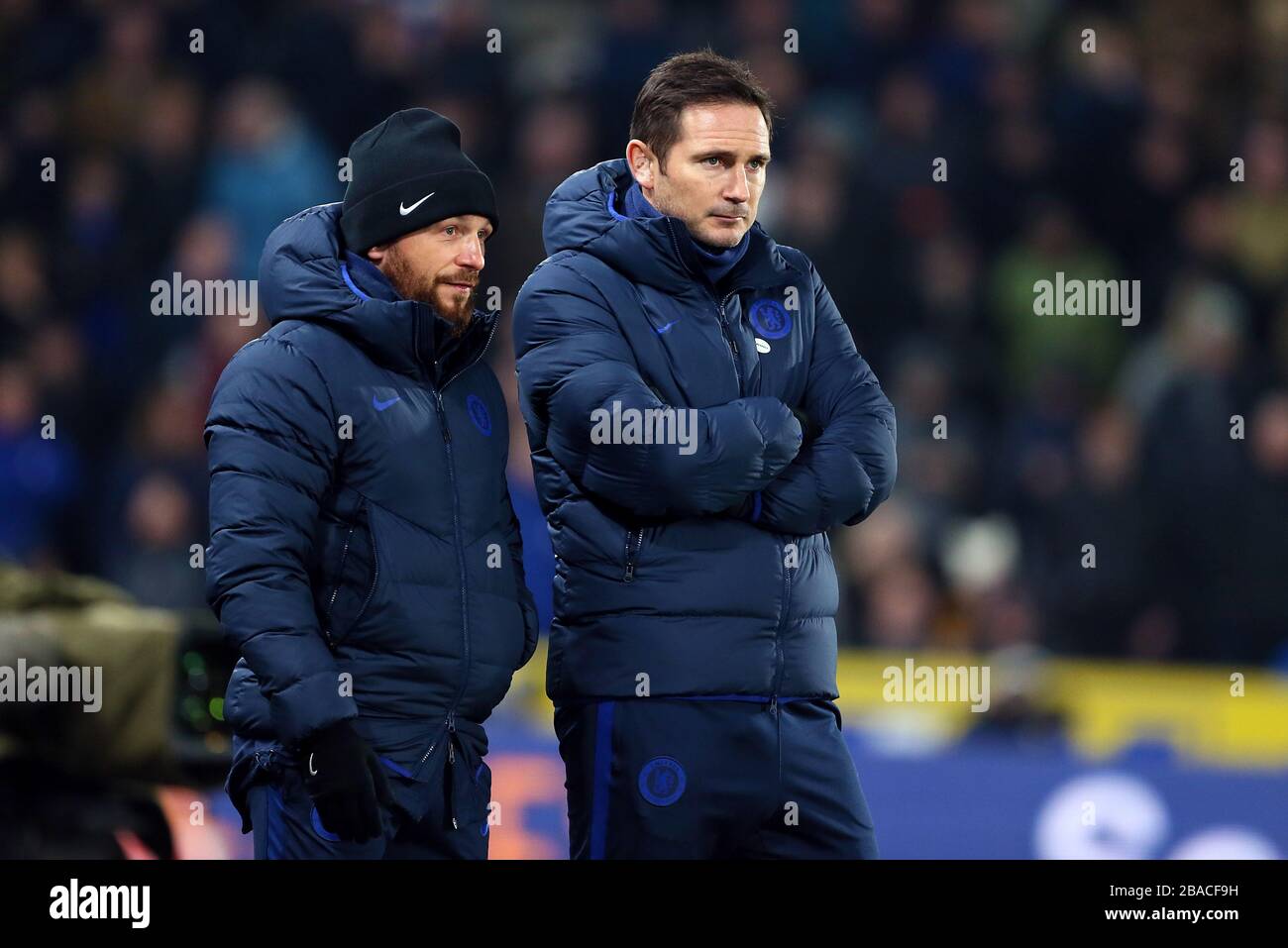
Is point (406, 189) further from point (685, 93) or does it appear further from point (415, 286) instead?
point (685, 93)

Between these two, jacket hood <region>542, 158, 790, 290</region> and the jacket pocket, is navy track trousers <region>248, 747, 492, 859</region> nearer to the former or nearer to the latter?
the jacket pocket

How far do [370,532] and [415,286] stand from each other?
0.46 meters

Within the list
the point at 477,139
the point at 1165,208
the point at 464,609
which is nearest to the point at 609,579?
the point at 464,609

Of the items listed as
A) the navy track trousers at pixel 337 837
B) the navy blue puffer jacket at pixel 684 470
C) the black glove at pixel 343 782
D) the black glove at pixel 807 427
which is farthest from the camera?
the black glove at pixel 807 427

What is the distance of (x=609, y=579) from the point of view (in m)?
3.60

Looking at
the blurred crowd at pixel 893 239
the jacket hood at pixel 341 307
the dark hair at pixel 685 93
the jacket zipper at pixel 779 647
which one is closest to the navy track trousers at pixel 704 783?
the jacket zipper at pixel 779 647

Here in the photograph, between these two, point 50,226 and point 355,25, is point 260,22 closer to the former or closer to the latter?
point 355,25

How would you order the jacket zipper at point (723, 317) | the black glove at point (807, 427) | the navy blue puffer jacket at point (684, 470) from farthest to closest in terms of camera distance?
the black glove at point (807, 427) < the jacket zipper at point (723, 317) < the navy blue puffer jacket at point (684, 470)

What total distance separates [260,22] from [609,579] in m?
6.09

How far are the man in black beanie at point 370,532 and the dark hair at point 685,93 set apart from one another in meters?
0.35

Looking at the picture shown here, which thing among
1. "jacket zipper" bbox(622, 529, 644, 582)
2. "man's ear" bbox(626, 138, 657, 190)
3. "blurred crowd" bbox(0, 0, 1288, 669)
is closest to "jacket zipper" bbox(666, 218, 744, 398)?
"man's ear" bbox(626, 138, 657, 190)

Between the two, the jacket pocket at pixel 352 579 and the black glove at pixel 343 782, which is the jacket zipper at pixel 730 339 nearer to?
the jacket pocket at pixel 352 579

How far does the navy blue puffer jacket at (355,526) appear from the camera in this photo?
3.26 metres
